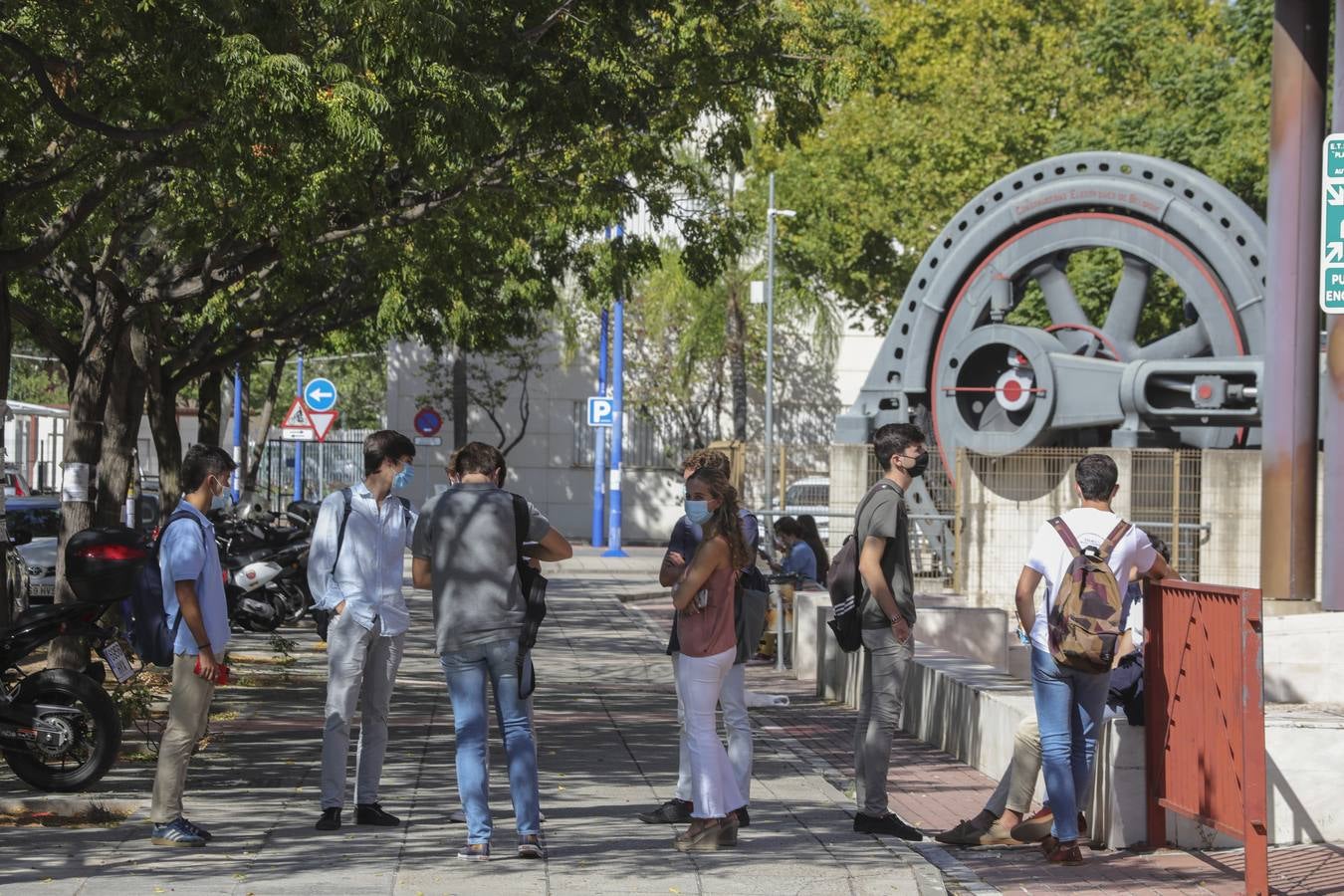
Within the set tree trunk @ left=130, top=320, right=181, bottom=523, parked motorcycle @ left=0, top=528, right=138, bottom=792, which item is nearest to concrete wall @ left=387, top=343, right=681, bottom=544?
tree trunk @ left=130, top=320, right=181, bottom=523

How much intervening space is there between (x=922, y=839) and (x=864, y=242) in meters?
34.1

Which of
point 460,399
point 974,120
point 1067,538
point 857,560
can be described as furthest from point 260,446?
point 1067,538

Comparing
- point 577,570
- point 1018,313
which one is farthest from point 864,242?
point 577,570

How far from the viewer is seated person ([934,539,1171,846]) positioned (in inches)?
328

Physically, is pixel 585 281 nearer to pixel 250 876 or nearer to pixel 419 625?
pixel 419 625

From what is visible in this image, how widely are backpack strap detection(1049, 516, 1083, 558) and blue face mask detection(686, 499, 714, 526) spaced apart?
1.47 meters

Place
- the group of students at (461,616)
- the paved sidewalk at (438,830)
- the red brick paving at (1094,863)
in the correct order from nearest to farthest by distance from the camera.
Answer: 1. the paved sidewalk at (438,830)
2. the red brick paving at (1094,863)
3. the group of students at (461,616)

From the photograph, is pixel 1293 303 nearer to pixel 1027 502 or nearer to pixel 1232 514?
pixel 1232 514

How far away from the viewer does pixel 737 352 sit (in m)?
45.5

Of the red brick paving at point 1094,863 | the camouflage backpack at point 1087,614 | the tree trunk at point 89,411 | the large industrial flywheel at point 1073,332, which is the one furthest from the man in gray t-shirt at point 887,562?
the large industrial flywheel at point 1073,332

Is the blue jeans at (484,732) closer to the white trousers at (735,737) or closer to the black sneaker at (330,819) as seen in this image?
the black sneaker at (330,819)

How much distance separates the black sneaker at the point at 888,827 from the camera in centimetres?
851

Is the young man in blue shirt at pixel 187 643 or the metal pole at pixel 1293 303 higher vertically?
the metal pole at pixel 1293 303

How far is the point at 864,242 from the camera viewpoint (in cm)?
4194
